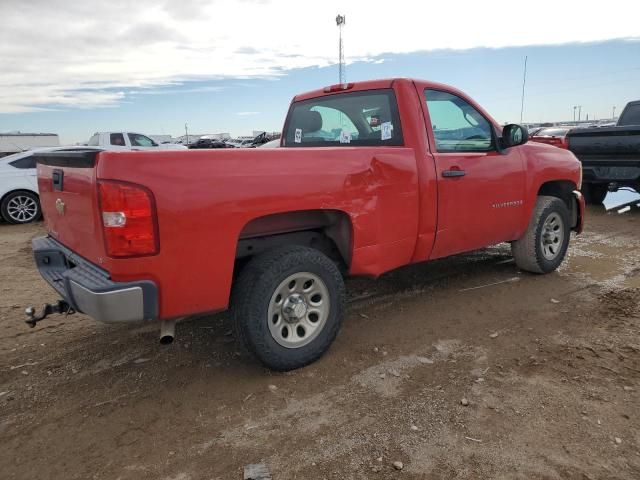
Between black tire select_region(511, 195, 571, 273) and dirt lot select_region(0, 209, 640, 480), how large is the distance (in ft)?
1.68

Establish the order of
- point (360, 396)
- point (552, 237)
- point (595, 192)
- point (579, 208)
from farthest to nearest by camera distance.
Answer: point (595, 192), point (579, 208), point (552, 237), point (360, 396)

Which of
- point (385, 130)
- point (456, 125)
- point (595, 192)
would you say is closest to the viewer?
point (385, 130)

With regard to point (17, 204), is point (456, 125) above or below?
above

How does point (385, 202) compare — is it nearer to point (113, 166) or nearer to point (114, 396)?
point (113, 166)

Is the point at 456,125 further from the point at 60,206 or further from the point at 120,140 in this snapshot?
the point at 120,140

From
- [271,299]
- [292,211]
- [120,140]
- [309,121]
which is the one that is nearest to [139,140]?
[120,140]

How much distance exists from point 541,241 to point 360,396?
315 centimetres

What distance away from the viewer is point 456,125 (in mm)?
4215

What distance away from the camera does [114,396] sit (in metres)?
3.08

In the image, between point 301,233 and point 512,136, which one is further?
point 512,136

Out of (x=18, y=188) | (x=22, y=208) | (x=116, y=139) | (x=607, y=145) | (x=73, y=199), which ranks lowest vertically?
(x=22, y=208)

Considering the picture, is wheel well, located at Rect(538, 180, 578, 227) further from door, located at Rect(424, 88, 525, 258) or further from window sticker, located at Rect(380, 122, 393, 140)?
window sticker, located at Rect(380, 122, 393, 140)

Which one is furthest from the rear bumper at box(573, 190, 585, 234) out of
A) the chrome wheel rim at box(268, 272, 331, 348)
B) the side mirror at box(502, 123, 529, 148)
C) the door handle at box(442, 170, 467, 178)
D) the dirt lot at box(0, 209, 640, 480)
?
the chrome wheel rim at box(268, 272, 331, 348)

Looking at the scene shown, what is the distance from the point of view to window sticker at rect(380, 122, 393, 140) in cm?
381
